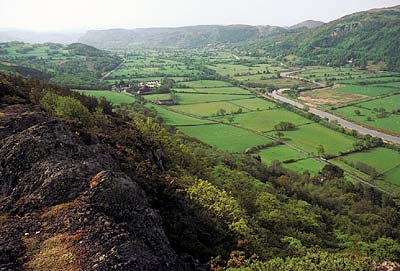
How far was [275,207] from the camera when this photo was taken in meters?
57.4

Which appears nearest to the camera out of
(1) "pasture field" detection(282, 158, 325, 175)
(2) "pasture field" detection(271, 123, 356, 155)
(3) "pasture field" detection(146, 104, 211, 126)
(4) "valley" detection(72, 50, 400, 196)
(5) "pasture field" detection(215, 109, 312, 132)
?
(1) "pasture field" detection(282, 158, 325, 175)

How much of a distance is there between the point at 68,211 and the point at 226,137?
9638cm

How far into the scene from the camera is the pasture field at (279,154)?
105 metres

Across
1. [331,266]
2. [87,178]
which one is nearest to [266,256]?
[331,266]

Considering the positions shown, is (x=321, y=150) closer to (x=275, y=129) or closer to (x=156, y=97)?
(x=275, y=129)

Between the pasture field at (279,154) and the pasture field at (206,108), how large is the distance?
4311 cm

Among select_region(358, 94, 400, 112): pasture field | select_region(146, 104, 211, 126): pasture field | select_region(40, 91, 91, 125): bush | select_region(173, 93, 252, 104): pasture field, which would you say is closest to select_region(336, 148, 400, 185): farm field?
select_region(146, 104, 211, 126): pasture field

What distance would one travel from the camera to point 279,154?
355 feet

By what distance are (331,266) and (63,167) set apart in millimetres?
23496

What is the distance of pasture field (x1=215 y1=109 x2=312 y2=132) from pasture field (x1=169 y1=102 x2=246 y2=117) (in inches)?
299

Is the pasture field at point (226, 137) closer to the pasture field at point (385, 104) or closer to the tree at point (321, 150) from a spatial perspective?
the tree at point (321, 150)

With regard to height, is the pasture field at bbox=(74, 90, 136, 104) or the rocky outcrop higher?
the rocky outcrop

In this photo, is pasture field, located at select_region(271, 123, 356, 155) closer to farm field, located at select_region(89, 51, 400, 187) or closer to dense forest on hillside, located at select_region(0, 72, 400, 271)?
farm field, located at select_region(89, 51, 400, 187)

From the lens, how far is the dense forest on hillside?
29578mm
